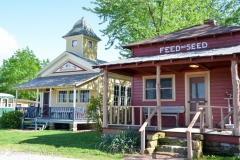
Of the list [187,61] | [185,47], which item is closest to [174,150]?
[187,61]

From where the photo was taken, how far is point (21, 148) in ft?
30.4

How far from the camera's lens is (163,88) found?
12023 mm

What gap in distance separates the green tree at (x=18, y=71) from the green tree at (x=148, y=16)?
24.8 meters

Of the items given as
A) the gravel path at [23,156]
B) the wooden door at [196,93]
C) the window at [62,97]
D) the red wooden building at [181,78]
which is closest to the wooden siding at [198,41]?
the red wooden building at [181,78]

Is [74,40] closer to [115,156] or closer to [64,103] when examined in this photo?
[64,103]

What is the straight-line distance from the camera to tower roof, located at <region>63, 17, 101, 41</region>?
2214cm

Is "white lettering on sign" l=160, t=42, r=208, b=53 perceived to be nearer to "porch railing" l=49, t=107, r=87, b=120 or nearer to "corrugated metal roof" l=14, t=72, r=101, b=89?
"corrugated metal roof" l=14, t=72, r=101, b=89

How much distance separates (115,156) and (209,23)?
9145 mm

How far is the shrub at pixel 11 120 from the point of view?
18141 mm

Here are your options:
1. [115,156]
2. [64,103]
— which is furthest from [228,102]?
[64,103]

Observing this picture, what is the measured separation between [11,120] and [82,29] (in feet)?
31.8

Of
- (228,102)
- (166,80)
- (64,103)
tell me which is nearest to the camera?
(228,102)

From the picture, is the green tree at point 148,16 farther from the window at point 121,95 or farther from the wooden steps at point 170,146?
the wooden steps at point 170,146

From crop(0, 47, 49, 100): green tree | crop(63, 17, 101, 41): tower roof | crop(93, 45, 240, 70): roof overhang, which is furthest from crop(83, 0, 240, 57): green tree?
crop(0, 47, 49, 100): green tree
